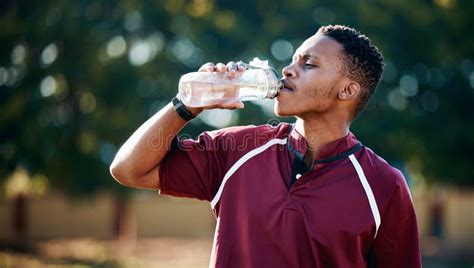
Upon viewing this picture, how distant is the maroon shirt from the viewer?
2.75 m

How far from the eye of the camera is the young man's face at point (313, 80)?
295 cm

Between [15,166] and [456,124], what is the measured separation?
10.2m

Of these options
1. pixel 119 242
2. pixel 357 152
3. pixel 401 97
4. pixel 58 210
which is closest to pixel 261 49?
pixel 401 97

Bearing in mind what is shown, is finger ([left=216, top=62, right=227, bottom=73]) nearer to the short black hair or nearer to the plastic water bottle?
the plastic water bottle

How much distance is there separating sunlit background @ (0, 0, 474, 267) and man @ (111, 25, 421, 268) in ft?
38.6

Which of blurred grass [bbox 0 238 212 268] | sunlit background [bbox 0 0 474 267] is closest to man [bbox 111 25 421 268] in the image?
blurred grass [bbox 0 238 212 268]

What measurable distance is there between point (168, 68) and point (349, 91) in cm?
1292

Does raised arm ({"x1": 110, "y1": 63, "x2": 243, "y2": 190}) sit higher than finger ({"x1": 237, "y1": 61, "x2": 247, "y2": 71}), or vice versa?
finger ({"x1": 237, "y1": 61, "x2": 247, "y2": 71})

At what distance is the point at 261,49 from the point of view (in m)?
15.7

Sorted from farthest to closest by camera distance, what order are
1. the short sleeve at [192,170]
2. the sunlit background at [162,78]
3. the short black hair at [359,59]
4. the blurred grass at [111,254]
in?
the sunlit background at [162,78]
the blurred grass at [111,254]
the short black hair at [359,59]
the short sleeve at [192,170]

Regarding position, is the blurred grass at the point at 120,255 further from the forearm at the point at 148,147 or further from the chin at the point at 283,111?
the chin at the point at 283,111

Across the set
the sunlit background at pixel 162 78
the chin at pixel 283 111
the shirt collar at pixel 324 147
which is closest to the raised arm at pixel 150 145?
the chin at pixel 283 111

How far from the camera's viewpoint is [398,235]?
9.34 feet

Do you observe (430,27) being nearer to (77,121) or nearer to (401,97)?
(401,97)
